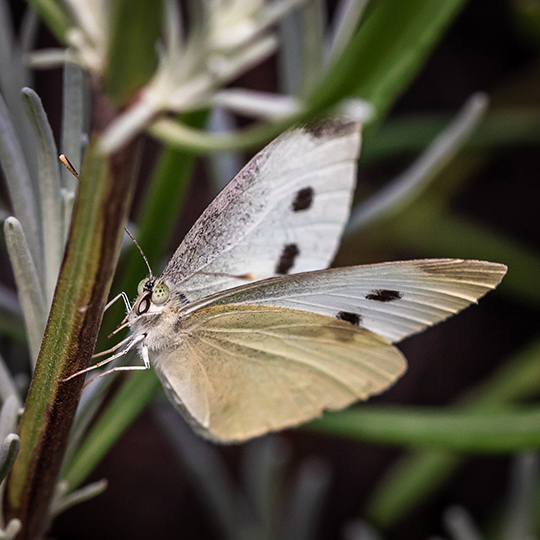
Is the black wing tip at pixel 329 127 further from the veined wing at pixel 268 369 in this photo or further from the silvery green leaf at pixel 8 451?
the silvery green leaf at pixel 8 451

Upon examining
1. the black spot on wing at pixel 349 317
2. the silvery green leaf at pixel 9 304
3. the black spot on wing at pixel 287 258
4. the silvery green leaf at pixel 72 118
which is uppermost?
the silvery green leaf at pixel 72 118

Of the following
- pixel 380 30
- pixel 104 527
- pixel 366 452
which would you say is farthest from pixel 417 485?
pixel 380 30

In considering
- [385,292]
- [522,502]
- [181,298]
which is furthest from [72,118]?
[522,502]

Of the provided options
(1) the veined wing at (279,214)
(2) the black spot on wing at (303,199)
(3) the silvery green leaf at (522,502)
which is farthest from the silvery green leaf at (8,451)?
(3) the silvery green leaf at (522,502)

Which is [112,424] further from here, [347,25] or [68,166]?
[347,25]

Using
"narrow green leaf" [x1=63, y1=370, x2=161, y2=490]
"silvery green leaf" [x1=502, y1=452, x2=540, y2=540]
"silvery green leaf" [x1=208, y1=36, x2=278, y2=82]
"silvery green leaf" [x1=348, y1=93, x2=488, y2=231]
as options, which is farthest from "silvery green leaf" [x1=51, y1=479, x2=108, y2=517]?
"silvery green leaf" [x1=502, y1=452, x2=540, y2=540]

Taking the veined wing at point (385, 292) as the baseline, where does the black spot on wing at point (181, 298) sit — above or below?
above

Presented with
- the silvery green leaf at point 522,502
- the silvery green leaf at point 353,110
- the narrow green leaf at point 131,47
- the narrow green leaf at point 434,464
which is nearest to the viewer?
the narrow green leaf at point 131,47
